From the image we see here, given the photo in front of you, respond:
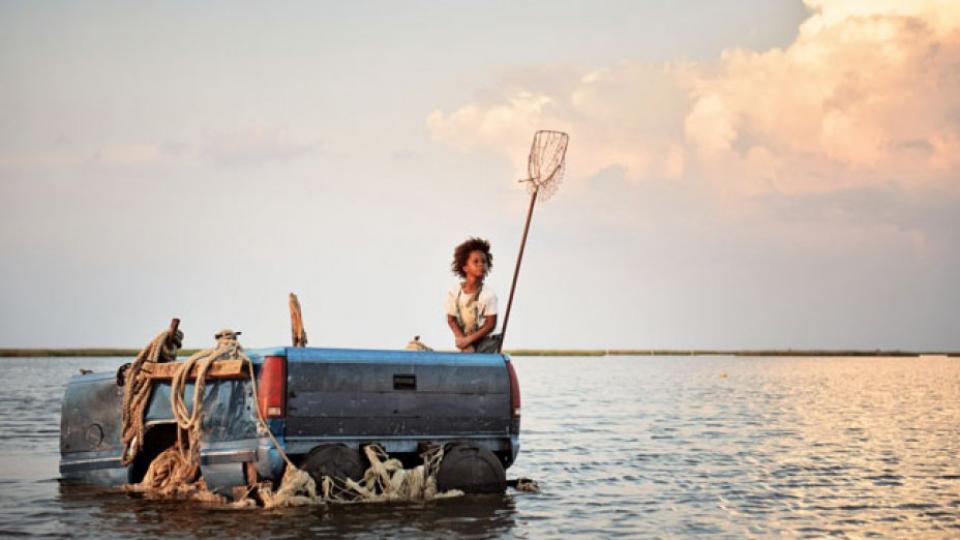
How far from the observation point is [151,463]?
40.7 ft

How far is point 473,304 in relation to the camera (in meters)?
12.7

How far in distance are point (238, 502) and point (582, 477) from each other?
5611mm

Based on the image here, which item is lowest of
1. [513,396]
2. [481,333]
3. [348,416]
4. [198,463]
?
[198,463]

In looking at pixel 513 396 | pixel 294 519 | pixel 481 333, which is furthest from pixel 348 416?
pixel 481 333

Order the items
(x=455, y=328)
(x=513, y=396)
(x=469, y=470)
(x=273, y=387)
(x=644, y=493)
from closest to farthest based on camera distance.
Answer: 1. (x=273, y=387)
2. (x=469, y=470)
3. (x=513, y=396)
4. (x=455, y=328)
5. (x=644, y=493)

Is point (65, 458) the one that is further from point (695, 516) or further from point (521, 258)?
point (695, 516)

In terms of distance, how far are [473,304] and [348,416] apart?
2269 millimetres

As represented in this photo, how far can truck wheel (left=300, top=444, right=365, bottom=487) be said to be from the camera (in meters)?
10.7

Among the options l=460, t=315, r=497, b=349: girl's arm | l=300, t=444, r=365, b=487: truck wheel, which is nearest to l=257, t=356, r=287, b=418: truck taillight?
l=300, t=444, r=365, b=487: truck wheel

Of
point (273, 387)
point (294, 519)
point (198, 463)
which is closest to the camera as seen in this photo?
point (294, 519)

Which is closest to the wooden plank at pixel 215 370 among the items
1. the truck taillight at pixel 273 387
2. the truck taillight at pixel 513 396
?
the truck taillight at pixel 273 387

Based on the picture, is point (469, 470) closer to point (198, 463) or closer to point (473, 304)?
point (473, 304)

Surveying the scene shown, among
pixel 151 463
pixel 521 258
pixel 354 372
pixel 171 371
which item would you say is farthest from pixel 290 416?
pixel 521 258

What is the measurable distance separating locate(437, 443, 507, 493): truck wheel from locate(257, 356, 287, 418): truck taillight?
190cm
